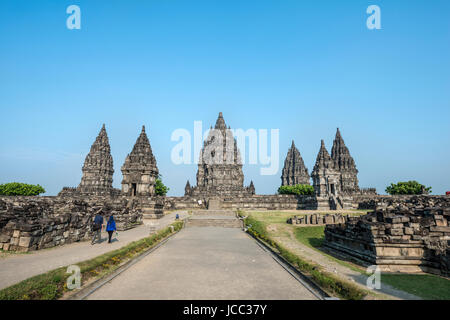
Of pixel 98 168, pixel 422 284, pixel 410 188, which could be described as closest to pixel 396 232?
pixel 422 284

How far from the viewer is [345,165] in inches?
2320

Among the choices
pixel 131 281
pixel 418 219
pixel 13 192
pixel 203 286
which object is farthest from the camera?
pixel 13 192

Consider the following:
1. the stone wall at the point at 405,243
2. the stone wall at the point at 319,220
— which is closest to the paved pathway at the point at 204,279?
the stone wall at the point at 405,243

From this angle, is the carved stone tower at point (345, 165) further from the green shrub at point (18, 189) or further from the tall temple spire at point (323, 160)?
the green shrub at point (18, 189)

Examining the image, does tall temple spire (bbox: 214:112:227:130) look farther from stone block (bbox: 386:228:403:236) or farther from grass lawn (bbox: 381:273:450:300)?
grass lawn (bbox: 381:273:450:300)

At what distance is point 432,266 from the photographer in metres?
7.62

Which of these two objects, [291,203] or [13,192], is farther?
[13,192]

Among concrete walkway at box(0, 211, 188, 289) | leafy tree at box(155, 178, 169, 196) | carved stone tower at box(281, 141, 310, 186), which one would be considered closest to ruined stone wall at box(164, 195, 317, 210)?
concrete walkway at box(0, 211, 188, 289)

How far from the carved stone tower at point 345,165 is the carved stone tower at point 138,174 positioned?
46.2 meters

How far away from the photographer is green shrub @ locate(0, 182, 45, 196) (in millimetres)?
48281

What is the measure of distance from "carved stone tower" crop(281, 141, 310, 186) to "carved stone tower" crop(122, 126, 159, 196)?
186 feet
